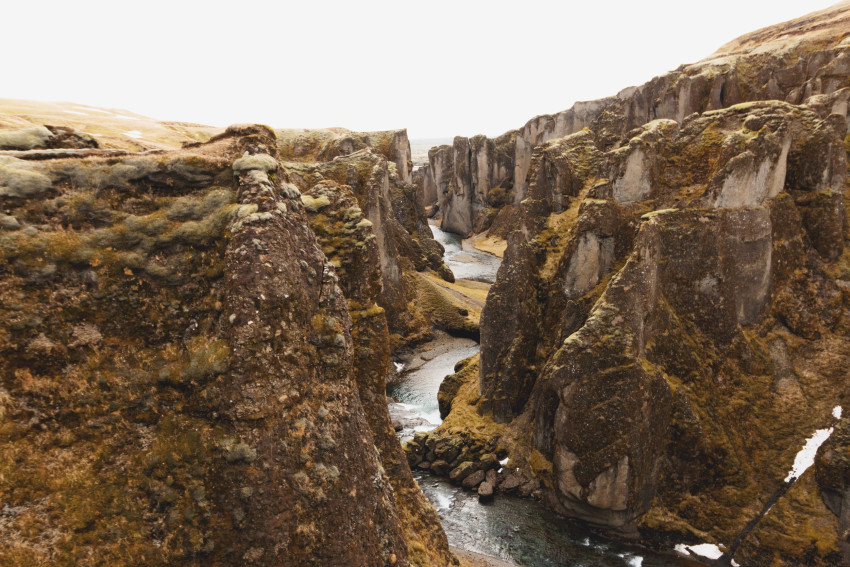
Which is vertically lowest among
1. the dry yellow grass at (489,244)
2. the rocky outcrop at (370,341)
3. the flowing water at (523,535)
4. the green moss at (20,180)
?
the flowing water at (523,535)

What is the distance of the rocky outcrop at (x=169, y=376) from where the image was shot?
10781 millimetres

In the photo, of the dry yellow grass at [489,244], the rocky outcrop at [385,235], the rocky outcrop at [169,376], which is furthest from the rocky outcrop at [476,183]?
the rocky outcrop at [169,376]

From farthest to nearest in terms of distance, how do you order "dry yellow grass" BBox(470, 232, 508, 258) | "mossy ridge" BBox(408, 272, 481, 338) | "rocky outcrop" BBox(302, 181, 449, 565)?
"dry yellow grass" BBox(470, 232, 508, 258) < "mossy ridge" BBox(408, 272, 481, 338) < "rocky outcrop" BBox(302, 181, 449, 565)

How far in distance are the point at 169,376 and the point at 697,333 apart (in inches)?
1225

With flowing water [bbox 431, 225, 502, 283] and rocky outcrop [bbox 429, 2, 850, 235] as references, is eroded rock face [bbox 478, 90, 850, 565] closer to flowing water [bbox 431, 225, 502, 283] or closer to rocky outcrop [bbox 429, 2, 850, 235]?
rocky outcrop [bbox 429, 2, 850, 235]

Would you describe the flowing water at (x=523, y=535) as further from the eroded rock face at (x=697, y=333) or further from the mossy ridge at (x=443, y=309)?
the mossy ridge at (x=443, y=309)

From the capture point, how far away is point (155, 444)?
11672mm

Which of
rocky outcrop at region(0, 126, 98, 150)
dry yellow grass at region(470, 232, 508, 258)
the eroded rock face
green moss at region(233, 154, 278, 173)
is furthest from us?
dry yellow grass at region(470, 232, 508, 258)

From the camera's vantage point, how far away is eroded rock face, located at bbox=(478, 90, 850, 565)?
92.2 feet

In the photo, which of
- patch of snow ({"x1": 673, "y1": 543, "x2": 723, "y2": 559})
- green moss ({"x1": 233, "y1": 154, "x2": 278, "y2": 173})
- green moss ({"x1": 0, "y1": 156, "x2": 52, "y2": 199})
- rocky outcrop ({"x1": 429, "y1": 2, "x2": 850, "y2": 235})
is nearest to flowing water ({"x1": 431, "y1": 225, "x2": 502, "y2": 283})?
rocky outcrop ({"x1": 429, "y1": 2, "x2": 850, "y2": 235})

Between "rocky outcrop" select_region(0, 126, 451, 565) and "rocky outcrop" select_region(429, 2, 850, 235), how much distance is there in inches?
1631

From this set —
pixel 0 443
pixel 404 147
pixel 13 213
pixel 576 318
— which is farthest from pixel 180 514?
pixel 404 147

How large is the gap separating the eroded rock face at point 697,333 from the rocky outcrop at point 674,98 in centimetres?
1313

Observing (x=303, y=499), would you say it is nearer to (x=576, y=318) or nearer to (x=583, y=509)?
(x=583, y=509)
